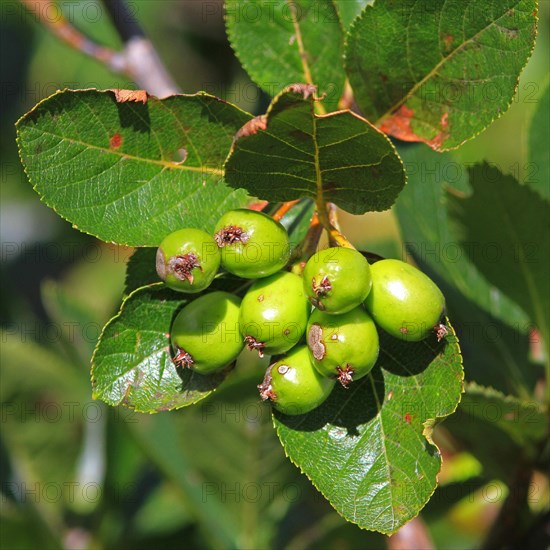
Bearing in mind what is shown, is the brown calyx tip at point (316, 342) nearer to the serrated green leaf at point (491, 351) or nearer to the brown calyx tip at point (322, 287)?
the brown calyx tip at point (322, 287)

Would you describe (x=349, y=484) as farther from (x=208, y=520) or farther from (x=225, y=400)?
(x=208, y=520)

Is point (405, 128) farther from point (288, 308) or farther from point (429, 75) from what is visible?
point (288, 308)

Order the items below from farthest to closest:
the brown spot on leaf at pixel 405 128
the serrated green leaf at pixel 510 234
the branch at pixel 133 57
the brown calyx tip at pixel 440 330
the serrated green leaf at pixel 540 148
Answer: the branch at pixel 133 57 < the serrated green leaf at pixel 540 148 < the serrated green leaf at pixel 510 234 < the brown spot on leaf at pixel 405 128 < the brown calyx tip at pixel 440 330

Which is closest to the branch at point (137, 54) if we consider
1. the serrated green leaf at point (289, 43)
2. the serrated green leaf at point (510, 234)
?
the serrated green leaf at point (289, 43)

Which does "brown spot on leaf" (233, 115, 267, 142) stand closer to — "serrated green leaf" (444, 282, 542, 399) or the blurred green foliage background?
the blurred green foliage background

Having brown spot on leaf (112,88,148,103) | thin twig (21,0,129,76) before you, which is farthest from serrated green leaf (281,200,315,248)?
thin twig (21,0,129,76)
